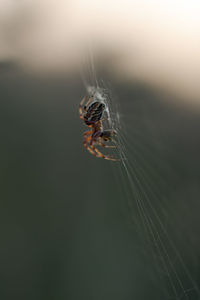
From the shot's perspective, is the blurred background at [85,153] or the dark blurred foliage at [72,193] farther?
the dark blurred foliage at [72,193]

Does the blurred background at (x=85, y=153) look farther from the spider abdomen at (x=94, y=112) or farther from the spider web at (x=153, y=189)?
the spider abdomen at (x=94, y=112)

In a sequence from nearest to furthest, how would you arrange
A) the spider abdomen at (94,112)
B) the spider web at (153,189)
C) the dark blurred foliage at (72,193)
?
the spider abdomen at (94,112), the spider web at (153,189), the dark blurred foliage at (72,193)

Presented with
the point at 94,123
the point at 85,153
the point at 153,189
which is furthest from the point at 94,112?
the point at 85,153

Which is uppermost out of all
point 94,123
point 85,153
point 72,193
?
point 94,123

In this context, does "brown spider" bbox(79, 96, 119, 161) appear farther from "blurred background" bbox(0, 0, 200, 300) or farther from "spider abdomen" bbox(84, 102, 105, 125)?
"blurred background" bbox(0, 0, 200, 300)

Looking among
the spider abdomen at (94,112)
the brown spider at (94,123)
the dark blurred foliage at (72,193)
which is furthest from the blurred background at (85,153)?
the spider abdomen at (94,112)

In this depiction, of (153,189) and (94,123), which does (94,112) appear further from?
(153,189)

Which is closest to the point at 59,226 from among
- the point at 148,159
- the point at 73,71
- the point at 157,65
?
the point at 148,159

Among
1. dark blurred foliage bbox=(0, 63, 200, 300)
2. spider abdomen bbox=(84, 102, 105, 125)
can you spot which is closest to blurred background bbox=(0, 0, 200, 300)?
dark blurred foliage bbox=(0, 63, 200, 300)

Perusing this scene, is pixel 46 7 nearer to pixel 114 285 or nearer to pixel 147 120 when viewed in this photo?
pixel 147 120
